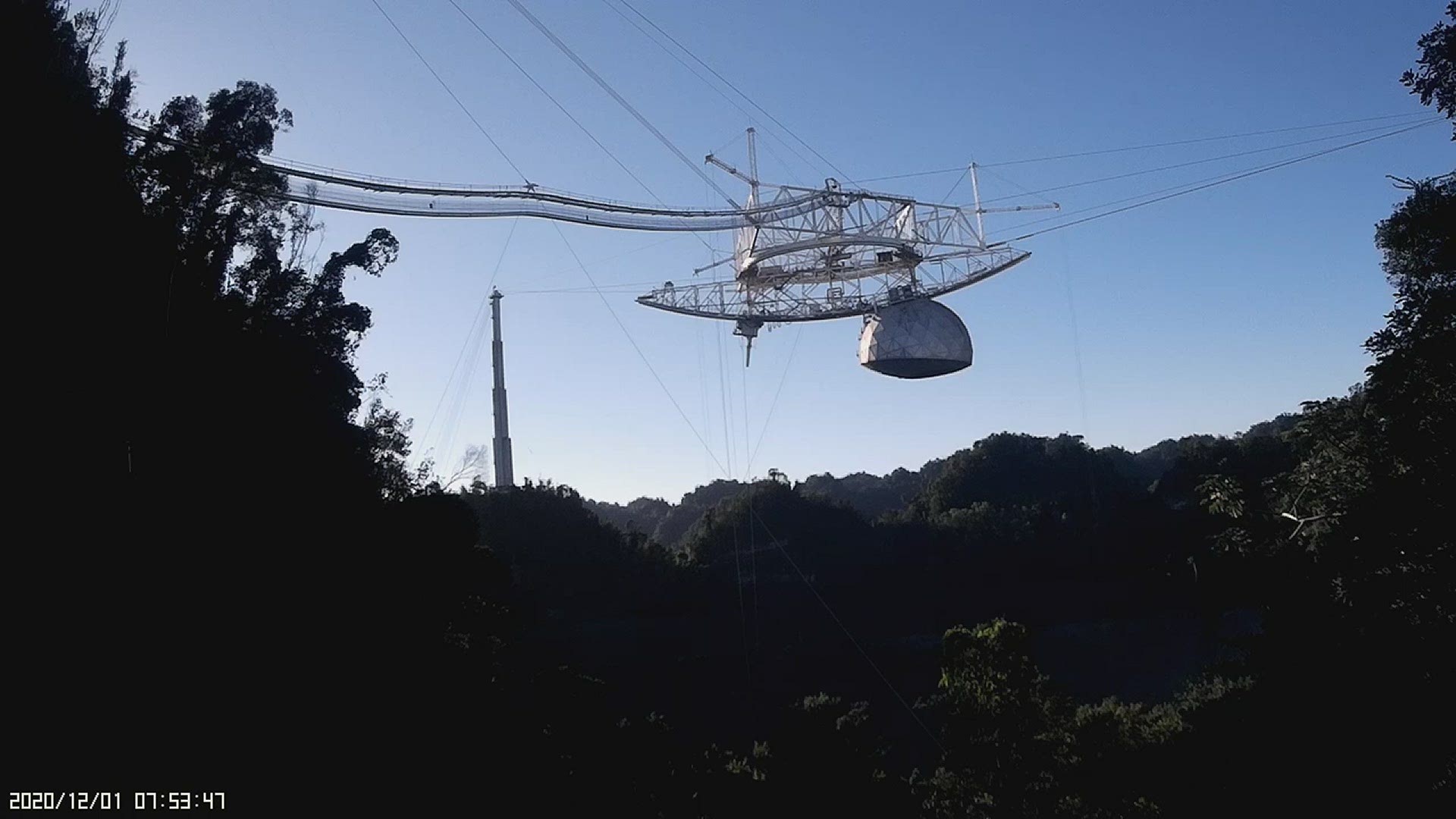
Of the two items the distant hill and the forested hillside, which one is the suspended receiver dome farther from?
the distant hill

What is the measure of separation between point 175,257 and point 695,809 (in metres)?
12.0

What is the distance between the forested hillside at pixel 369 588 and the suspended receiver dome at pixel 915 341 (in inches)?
614

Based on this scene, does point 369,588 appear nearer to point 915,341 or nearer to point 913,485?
point 915,341

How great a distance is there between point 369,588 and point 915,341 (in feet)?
75.0

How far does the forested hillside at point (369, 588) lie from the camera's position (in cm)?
1309

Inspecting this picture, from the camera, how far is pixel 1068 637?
52.0 m

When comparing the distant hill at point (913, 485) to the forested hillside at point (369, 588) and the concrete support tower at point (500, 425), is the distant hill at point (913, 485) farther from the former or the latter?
the forested hillside at point (369, 588)

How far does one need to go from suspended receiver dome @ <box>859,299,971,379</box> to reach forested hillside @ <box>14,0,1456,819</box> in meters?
15.6

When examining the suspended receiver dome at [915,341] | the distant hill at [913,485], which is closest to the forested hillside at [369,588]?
the suspended receiver dome at [915,341]

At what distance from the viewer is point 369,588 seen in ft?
57.2

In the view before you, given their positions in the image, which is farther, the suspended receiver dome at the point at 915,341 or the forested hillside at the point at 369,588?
the suspended receiver dome at the point at 915,341

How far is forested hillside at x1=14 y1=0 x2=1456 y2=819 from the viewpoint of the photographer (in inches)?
515

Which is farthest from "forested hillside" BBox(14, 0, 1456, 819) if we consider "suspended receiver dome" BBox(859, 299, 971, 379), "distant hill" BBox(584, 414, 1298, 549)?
"distant hill" BBox(584, 414, 1298, 549)

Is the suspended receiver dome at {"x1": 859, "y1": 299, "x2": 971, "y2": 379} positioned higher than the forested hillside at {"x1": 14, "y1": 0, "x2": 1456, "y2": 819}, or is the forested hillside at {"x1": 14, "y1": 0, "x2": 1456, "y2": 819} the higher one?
the suspended receiver dome at {"x1": 859, "y1": 299, "x2": 971, "y2": 379}
